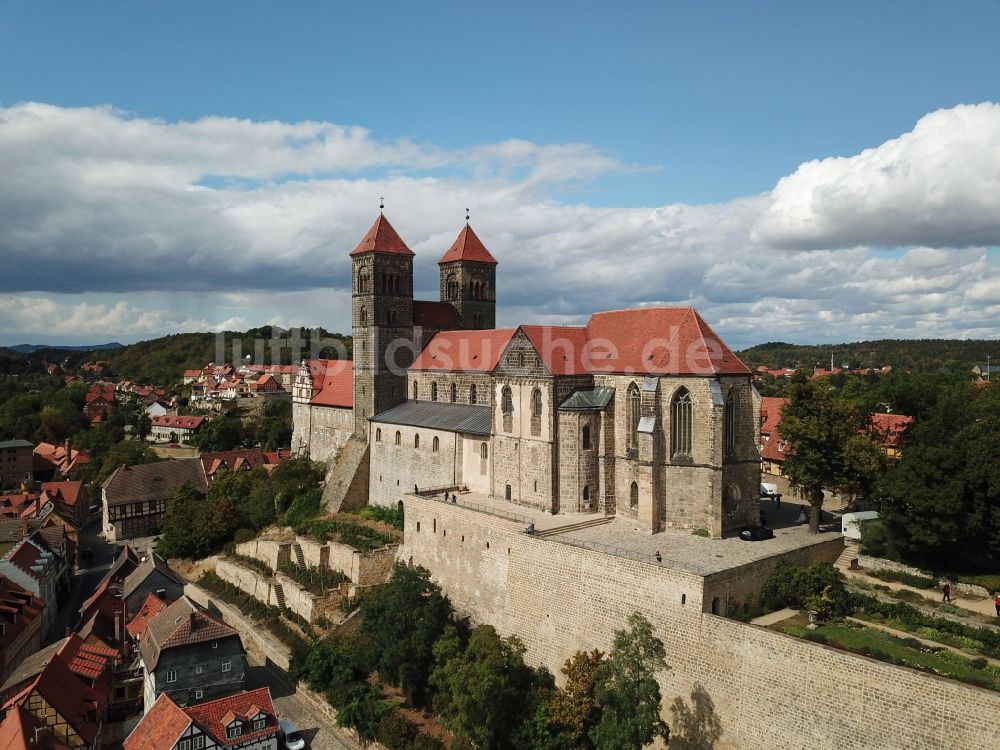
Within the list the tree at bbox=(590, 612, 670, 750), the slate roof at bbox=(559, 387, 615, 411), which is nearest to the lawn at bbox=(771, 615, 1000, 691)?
the tree at bbox=(590, 612, 670, 750)

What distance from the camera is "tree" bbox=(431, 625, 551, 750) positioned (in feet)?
84.0

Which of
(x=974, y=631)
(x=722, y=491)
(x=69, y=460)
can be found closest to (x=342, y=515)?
(x=722, y=491)

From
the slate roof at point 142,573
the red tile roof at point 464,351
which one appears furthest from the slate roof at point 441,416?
the slate roof at point 142,573

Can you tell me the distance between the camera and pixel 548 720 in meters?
25.4

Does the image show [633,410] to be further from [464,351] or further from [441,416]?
[464,351]

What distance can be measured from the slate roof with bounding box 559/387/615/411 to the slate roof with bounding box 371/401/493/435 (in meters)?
6.07

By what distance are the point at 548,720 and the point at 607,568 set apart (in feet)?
19.5

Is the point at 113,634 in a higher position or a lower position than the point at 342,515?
lower

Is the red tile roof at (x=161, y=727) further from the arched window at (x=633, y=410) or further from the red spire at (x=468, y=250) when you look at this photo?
the red spire at (x=468, y=250)

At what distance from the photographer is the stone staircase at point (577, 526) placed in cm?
3150

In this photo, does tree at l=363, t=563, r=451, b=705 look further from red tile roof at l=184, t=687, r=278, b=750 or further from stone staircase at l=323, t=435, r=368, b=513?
stone staircase at l=323, t=435, r=368, b=513

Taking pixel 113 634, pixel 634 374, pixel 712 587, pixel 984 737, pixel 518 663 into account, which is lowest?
pixel 113 634

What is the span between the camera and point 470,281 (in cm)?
5372

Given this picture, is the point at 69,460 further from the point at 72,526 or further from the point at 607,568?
the point at 607,568
